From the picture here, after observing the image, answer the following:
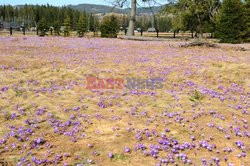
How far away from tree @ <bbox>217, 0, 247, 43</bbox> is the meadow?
1045 inches

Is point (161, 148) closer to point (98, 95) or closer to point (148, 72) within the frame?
point (98, 95)

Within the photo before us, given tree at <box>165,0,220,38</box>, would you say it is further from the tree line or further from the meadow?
the tree line

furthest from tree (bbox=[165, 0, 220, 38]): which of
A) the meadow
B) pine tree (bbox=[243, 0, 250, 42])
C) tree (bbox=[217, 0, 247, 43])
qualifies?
the meadow

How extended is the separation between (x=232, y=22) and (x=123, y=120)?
33.9 m

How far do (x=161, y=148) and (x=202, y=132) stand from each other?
4.08 feet

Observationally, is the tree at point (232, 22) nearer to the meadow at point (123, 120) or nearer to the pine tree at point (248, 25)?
the pine tree at point (248, 25)

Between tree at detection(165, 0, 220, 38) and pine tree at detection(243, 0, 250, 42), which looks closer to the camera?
tree at detection(165, 0, 220, 38)

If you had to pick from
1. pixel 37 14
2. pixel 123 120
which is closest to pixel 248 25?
pixel 123 120

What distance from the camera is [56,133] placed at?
611 cm

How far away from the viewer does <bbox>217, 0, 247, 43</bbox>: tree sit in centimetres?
3528

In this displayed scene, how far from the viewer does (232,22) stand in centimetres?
3600

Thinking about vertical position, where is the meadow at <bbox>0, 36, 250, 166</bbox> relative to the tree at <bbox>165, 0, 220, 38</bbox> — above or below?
below

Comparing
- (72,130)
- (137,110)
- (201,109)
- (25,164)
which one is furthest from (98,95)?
(25,164)

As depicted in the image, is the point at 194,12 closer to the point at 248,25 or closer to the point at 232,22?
the point at 232,22
